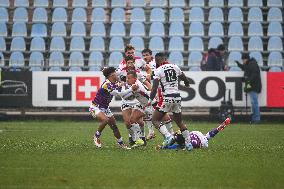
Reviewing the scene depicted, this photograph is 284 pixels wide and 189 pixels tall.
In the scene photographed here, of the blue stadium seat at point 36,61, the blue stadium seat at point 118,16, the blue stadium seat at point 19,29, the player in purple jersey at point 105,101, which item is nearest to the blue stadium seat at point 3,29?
the blue stadium seat at point 19,29

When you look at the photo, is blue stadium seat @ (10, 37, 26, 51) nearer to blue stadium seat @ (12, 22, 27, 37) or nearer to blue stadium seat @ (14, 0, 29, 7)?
blue stadium seat @ (12, 22, 27, 37)

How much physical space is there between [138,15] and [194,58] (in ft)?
10.2

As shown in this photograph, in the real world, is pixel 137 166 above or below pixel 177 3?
below

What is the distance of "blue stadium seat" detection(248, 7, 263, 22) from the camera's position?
26.5 metres

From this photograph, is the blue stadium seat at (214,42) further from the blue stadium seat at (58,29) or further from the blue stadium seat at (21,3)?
the blue stadium seat at (21,3)

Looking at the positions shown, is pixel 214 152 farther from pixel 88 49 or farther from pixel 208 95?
pixel 88 49

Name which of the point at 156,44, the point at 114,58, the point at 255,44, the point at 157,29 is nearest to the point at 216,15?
the point at 255,44

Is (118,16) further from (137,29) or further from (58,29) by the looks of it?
(58,29)

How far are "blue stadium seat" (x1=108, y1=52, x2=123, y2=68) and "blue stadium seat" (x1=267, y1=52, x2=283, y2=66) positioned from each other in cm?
600

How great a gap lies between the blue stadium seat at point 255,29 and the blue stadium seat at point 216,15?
4.03 feet

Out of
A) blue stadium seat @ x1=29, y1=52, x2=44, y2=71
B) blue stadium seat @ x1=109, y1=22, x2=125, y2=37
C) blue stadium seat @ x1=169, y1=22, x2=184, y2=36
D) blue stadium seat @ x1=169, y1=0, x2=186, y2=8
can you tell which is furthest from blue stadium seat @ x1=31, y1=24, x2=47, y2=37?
blue stadium seat @ x1=169, y1=0, x2=186, y2=8

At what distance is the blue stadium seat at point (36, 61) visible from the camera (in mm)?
25500

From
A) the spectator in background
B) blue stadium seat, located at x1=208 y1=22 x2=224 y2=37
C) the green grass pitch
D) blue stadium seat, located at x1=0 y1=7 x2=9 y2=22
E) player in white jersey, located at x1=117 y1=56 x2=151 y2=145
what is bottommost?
the green grass pitch

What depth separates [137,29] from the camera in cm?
2619
